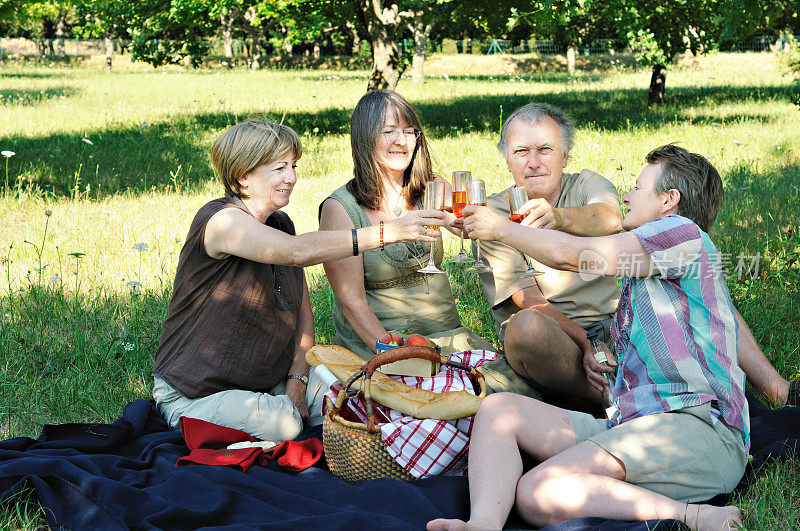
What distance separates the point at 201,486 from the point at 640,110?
16.5 meters

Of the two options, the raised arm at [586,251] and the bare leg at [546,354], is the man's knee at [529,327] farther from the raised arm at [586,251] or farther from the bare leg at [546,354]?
the raised arm at [586,251]

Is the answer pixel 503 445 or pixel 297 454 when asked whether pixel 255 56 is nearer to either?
pixel 297 454

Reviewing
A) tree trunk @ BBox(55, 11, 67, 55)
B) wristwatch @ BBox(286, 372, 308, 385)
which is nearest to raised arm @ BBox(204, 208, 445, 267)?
wristwatch @ BBox(286, 372, 308, 385)

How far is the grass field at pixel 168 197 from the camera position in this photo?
497 cm

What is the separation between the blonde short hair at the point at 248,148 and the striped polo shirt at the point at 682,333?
75.1 inches

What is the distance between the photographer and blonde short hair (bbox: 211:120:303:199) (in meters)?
4.07

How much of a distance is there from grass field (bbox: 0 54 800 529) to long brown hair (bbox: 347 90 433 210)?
60cm

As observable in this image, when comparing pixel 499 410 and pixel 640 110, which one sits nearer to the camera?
pixel 499 410

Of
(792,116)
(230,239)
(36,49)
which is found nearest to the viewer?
(230,239)

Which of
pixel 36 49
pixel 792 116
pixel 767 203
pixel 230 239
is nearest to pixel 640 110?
pixel 792 116

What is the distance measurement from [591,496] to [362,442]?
1007mm

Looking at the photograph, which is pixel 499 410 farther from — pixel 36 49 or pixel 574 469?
pixel 36 49

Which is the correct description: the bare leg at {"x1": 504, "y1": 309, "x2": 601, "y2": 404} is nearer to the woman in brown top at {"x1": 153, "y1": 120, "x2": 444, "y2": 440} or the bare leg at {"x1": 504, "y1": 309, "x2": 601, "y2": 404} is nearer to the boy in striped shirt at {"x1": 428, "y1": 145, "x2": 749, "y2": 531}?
the boy in striped shirt at {"x1": 428, "y1": 145, "x2": 749, "y2": 531}

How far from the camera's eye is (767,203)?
26.7ft
